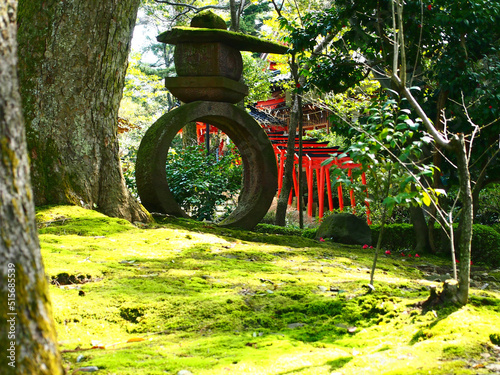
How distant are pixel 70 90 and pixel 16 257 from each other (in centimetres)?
421

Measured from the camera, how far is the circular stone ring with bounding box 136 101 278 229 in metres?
6.66

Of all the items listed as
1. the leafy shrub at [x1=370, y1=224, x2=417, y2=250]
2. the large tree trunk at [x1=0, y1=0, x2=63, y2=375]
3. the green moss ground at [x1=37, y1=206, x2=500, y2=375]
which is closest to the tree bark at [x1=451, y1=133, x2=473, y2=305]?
the green moss ground at [x1=37, y1=206, x2=500, y2=375]

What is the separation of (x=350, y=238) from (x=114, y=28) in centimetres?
478

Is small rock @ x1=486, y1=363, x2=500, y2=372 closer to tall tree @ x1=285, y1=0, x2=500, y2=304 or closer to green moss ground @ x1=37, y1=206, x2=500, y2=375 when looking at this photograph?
green moss ground @ x1=37, y1=206, x2=500, y2=375

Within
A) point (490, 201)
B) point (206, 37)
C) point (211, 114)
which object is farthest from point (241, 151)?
point (490, 201)

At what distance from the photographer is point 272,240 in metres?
6.48

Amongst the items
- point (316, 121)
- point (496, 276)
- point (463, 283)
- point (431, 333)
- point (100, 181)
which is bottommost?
point (496, 276)

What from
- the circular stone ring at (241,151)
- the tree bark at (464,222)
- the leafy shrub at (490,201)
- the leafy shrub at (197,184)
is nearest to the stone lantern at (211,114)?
the circular stone ring at (241,151)

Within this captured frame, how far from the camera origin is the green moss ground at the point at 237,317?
6.76 ft

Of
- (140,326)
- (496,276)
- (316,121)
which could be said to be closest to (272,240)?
(496,276)

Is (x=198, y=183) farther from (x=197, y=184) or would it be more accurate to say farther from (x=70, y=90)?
(x=70, y=90)

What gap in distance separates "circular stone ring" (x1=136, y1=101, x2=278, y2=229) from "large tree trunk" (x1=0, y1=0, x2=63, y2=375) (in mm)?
5196

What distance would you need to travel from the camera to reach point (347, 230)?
797cm

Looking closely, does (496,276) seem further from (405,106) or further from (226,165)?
(226,165)
